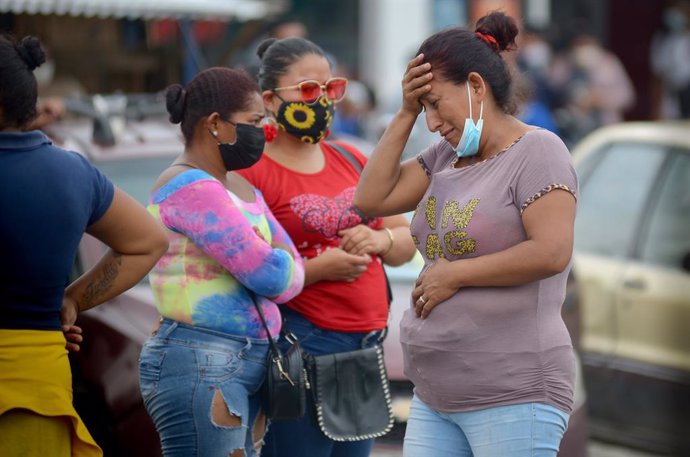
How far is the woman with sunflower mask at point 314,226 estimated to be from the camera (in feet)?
13.3

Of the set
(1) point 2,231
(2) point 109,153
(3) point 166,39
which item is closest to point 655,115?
(3) point 166,39

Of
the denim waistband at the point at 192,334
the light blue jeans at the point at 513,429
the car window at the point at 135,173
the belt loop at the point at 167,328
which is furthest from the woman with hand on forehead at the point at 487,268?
the car window at the point at 135,173

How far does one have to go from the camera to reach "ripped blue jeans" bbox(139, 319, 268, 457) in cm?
361

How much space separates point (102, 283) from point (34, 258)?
1.22 feet

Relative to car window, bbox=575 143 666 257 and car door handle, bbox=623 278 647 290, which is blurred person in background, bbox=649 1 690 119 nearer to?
car window, bbox=575 143 666 257

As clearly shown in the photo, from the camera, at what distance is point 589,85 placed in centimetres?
1369

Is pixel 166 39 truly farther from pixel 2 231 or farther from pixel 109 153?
pixel 2 231

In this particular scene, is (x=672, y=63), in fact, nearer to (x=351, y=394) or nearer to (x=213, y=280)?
(x=351, y=394)

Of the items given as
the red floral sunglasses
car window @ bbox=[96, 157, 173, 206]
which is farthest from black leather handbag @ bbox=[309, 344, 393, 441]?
car window @ bbox=[96, 157, 173, 206]

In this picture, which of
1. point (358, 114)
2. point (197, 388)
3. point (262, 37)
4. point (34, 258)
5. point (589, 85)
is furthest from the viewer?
point (358, 114)

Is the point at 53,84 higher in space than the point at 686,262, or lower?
lower

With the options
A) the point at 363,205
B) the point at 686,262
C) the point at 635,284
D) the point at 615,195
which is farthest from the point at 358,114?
the point at 363,205

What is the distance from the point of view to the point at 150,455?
4633 mm

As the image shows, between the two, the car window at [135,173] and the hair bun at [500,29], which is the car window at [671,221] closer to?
the car window at [135,173]
